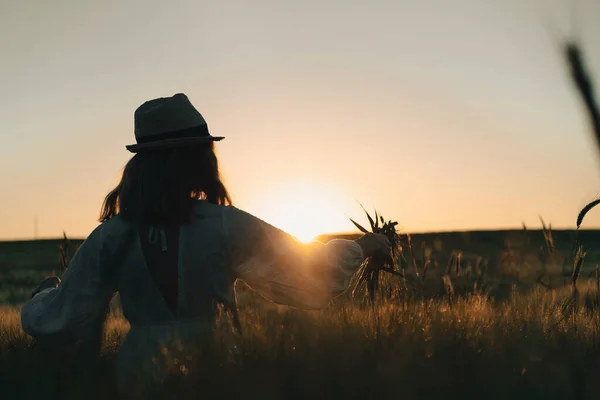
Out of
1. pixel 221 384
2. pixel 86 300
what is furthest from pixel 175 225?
pixel 221 384

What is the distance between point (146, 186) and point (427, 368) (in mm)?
1523

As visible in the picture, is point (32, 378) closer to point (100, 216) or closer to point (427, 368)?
point (100, 216)

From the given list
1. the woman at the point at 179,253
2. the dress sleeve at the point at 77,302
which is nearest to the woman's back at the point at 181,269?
the woman at the point at 179,253

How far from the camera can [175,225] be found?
340cm

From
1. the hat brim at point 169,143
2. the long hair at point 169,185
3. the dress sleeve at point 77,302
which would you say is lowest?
the dress sleeve at point 77,302

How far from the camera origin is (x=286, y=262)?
136 inches

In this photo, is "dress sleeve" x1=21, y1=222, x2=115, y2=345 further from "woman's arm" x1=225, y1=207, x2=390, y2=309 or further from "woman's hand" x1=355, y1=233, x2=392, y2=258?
"woman's hand" x1=355, y1=233, x2=392, y2=258

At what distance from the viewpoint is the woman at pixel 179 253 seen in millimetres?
3393

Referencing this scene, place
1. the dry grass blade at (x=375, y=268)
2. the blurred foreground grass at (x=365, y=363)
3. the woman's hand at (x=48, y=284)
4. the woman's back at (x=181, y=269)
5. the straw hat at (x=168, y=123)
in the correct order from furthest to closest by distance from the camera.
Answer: the dry grass blade at (x=375, y=268), the woman's hand at (x=48, y=284), the straw hat at (x=168, y=123), the woman's back at (x=181, y=269), the blurred foreground grass at (x=365, y=363)

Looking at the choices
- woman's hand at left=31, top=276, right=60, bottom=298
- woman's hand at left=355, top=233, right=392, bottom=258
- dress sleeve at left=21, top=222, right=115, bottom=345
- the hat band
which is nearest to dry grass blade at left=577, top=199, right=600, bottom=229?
woman's hand at left=355, top=233, right=392, bottom=258

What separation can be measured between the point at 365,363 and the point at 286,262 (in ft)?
2.36

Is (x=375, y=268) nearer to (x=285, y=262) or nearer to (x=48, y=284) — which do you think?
(x=285, y=262)

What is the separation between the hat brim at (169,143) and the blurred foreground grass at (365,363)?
0.87 meters

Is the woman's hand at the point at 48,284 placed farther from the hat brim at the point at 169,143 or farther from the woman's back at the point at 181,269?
the hat brim at the point at 169,143
